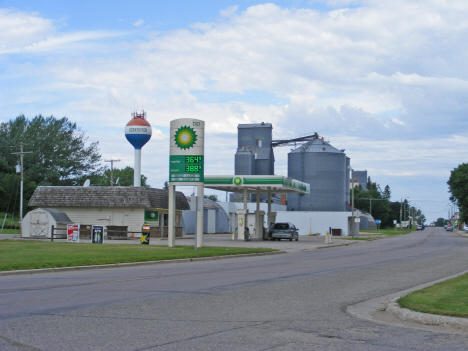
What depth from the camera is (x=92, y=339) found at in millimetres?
7070

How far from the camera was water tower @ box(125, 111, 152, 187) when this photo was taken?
2173 inches

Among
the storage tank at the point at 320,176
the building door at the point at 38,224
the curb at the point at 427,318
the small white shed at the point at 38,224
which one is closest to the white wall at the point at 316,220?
the storage tank at the point at 320,176

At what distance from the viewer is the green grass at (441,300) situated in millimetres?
9102

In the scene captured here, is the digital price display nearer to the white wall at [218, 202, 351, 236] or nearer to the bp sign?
the bp sign

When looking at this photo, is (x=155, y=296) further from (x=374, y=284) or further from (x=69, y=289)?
(x=374, y=284)

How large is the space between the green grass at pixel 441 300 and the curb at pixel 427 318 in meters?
0.17

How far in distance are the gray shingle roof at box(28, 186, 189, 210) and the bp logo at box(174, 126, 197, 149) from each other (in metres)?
13.6

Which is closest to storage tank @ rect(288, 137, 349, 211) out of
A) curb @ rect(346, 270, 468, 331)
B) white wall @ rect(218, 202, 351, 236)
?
white wall @ rect(218, 202, 351, 236)

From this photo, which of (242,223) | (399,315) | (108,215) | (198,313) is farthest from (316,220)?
(198,313)

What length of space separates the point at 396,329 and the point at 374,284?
6294 mm

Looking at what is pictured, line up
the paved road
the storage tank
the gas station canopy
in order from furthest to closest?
the storage tank → the gas station canopy → the paved road

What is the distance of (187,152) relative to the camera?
99.7ft

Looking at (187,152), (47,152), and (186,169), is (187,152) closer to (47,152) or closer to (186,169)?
(186,169)

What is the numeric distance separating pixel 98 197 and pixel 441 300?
37248mm
